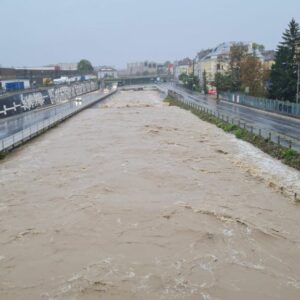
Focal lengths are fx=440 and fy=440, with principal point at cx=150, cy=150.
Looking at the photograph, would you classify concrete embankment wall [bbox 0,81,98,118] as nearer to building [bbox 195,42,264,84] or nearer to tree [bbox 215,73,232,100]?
tree [bbox 215,73,232,100]

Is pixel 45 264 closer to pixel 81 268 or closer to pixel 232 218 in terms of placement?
A: pixel 81 268

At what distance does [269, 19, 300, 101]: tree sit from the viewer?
52.8 m

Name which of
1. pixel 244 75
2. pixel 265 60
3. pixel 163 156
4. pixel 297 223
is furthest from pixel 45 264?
pixel 265 60

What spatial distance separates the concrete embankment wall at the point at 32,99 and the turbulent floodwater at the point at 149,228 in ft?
80.9

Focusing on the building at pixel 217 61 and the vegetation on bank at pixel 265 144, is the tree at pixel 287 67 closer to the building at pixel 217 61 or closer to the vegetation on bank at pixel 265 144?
the vegetation on bank at pixel 265 144

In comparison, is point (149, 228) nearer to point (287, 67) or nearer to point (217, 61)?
point (287, 67)

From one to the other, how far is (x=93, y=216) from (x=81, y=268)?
12.3 feet

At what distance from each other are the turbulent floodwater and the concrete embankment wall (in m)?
24.7

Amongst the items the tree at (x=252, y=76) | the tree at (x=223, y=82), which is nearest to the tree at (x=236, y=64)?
the tree at (x=223, y=82)

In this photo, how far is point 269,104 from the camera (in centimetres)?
5484

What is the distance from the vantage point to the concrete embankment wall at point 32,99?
48.6 meters

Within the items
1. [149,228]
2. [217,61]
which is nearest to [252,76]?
[217,61]

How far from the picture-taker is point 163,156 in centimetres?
2564

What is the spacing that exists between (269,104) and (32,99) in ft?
104
